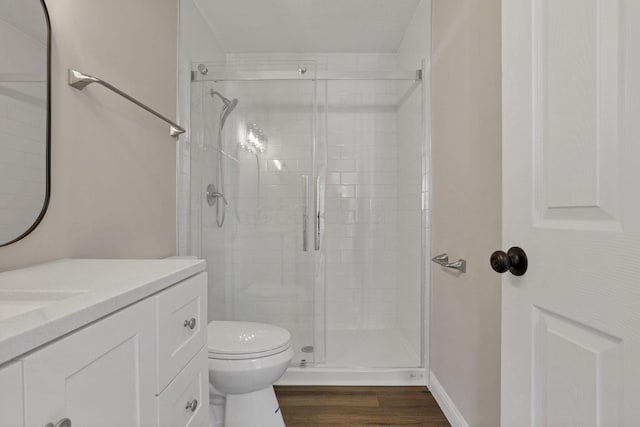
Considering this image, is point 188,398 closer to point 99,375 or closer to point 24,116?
point 99,375

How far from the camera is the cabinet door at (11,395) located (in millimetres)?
428

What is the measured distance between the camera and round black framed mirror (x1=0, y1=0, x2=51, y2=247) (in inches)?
38.5

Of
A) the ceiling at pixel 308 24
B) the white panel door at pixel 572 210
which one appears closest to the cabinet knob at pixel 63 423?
the white panel door at pixel 572 210

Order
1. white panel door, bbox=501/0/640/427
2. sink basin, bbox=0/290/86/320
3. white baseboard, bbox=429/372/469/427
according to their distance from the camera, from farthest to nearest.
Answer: white baseboard, bbox=429/372/469/427 → sink basin, bbox=0/290/86/320 → white panel door, bbox=501/0/640/427

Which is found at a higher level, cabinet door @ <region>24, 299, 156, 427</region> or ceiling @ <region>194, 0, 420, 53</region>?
ceiling @ <region>194, 0, 420, 53</region>

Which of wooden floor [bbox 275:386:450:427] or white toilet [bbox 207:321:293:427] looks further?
wooden floor [bbox 275:386:450:427]

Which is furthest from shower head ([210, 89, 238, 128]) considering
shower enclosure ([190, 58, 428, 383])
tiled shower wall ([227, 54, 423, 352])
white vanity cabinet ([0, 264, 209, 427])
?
white vanity cabinet ([0, 264, 209, 427])

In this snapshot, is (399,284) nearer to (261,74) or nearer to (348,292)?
(348,292)

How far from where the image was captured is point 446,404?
182cm

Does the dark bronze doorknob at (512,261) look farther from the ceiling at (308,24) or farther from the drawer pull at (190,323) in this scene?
the ceiling at (308,24)

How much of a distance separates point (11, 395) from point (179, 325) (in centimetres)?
51

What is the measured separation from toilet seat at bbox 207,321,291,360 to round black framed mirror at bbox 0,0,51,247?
2.85 feet

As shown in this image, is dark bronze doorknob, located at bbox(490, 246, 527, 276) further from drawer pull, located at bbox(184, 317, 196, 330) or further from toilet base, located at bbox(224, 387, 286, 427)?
toilet base, located at bbox(224, 387, 286, 427)

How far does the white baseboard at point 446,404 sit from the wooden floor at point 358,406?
0.03 meters
